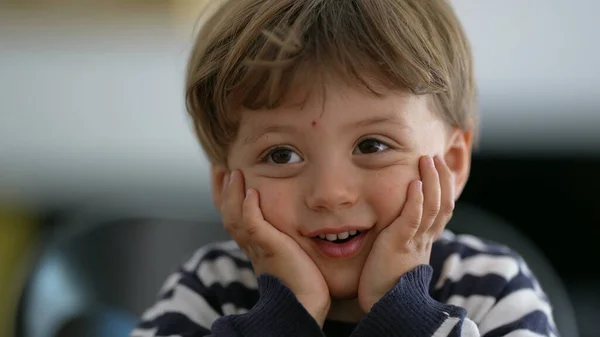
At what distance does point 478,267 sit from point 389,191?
22 cm

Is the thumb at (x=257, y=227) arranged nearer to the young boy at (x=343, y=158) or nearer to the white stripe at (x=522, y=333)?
the young boy at (x=343, y=158)

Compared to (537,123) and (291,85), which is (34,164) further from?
(291,85)

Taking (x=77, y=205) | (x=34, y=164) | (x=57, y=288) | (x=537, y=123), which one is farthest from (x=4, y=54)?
(x=537, y=123)

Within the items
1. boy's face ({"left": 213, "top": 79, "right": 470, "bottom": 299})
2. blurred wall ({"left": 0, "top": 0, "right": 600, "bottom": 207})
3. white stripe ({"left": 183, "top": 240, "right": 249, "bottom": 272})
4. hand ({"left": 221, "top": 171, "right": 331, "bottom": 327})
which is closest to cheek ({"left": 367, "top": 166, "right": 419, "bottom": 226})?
boy's face ({"left": 213, "top": 79, "right": 470, "bottom": 299})

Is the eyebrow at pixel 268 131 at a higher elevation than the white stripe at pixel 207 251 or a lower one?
higher

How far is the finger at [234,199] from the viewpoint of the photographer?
91 centimetres

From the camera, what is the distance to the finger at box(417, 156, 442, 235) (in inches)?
33.7

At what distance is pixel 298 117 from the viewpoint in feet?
2.71

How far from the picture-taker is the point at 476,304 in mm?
923

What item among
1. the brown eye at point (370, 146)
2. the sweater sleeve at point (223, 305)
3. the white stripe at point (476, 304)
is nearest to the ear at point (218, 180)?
the sweater sleeve at point (223, 305)

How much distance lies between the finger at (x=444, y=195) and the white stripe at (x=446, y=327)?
0.40ft

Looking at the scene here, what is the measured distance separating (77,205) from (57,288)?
1.01m

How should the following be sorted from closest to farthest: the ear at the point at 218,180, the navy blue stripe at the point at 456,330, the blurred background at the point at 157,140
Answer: the navy blue stripe at the point at 456,330 → the ear at the point at 218,180 → the blurred background at the point at 157,140

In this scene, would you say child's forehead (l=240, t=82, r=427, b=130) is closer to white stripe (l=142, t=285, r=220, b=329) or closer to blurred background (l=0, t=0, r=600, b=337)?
white stripe (l=142, t=285, r=220, b=329)
